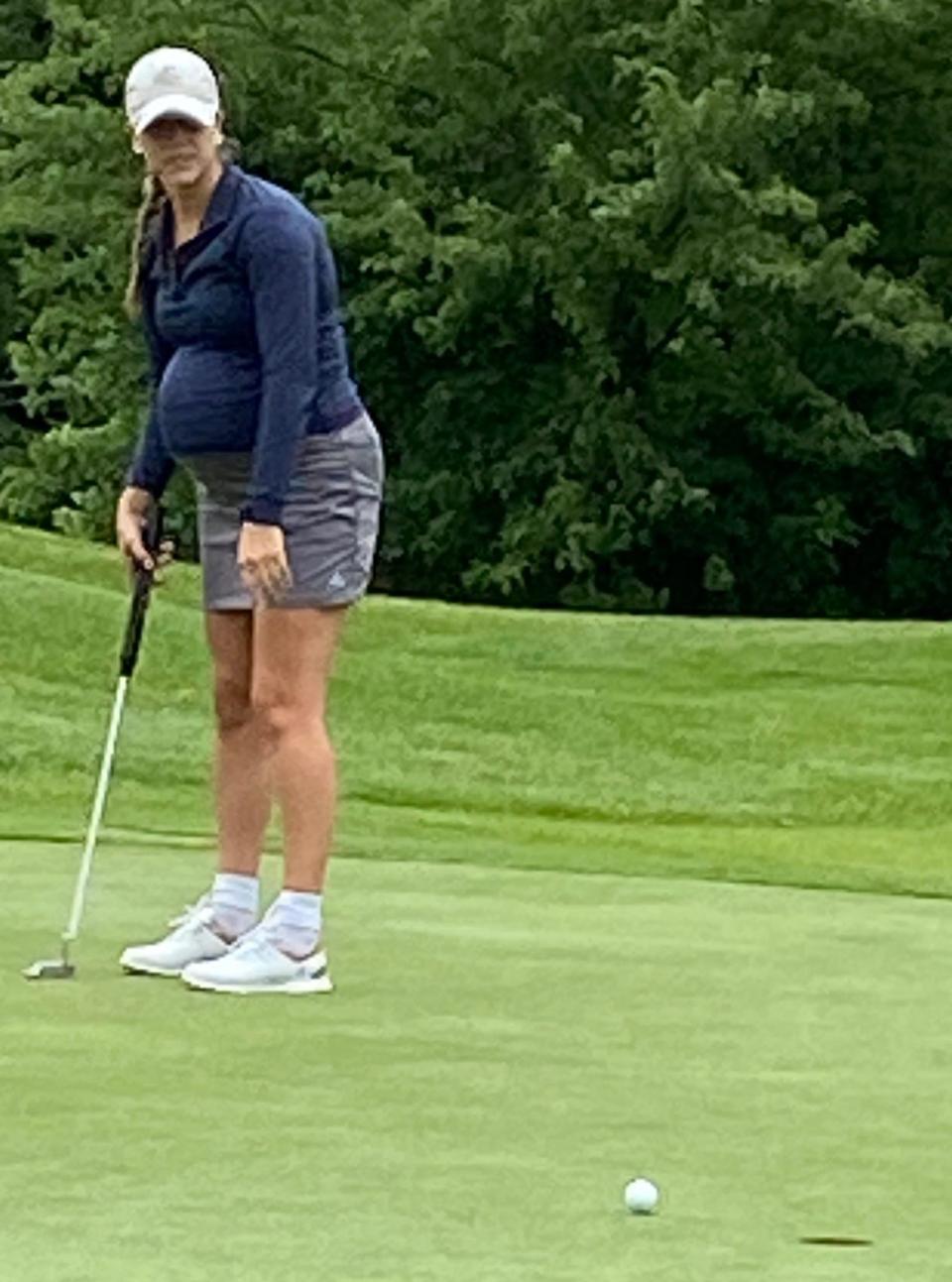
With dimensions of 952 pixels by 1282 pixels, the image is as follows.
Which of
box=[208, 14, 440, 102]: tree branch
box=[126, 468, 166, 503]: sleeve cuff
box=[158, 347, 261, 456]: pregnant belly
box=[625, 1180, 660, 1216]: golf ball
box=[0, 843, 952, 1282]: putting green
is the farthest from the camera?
box=[208, 14, 440, 102]: tree branch

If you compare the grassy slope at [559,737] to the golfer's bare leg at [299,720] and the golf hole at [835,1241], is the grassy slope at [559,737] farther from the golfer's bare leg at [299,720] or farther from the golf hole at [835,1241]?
the golf hole at [835,1241]

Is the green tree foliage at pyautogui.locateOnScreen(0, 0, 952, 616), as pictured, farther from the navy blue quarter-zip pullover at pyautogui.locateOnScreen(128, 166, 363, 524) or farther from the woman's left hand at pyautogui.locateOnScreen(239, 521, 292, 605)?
the woman's left hand at pyautogui.locateOnScreen(239, 521, 292, 605)

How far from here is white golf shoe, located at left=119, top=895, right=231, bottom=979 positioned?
247 inches

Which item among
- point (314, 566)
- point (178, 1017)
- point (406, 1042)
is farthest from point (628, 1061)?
point (314, 566)

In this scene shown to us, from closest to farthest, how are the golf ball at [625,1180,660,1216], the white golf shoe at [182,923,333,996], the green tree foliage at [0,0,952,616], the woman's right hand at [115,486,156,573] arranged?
the golf ball at [625,1180,660,1216] → the white golf shoe at [182,923,333,996] → the woman's right hand at [115,486,156,573] → the green tree foliage at [0,0,952,616]

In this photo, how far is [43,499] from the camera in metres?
36.0

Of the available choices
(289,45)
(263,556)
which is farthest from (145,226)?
(289,45)

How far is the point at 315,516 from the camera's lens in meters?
6.27

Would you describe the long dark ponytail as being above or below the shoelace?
above

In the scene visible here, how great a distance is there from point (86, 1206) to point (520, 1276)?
0.58 metres

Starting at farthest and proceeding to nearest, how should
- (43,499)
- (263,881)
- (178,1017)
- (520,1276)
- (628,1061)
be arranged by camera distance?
(43,499), (263,881), (178,1017), (628,1061), (520,1276)

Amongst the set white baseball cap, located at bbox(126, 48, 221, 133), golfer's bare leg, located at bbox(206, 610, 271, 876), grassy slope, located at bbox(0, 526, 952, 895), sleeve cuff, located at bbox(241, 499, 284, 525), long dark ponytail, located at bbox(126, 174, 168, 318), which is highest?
white baseball cap, located at bbox(126, 48, 221, 133)

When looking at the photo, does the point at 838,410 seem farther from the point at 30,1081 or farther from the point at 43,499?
the point at 30,1081

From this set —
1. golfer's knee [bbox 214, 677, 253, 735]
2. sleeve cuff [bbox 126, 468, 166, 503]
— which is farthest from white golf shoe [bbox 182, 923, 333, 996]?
sleeve cuff [bbox 126, 468, 166, 503]
